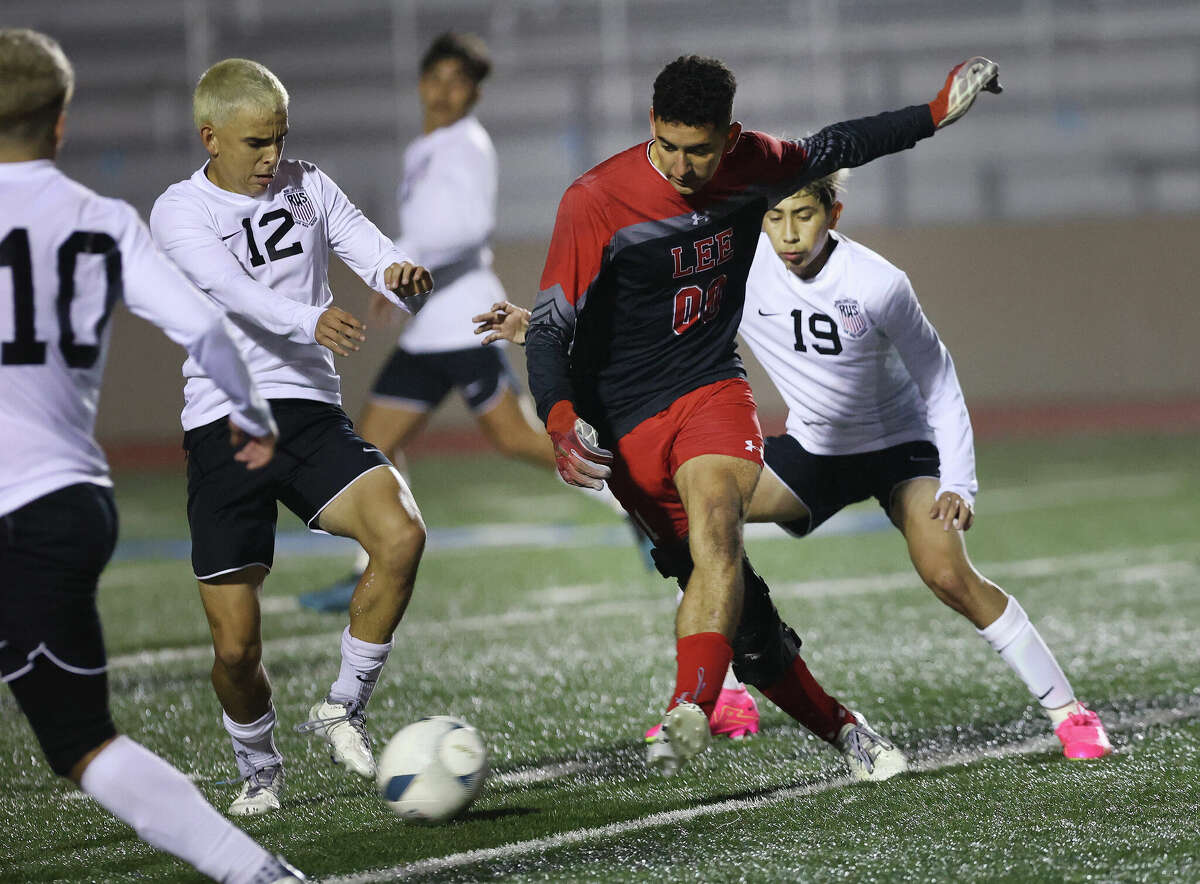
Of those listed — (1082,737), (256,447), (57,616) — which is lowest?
(1082,737)

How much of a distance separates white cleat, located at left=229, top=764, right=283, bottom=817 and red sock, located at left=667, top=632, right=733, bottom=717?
1.20m

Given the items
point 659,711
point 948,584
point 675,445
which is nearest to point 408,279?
point 675,445

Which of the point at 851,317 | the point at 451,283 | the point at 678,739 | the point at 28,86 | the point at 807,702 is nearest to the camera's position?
the point at 28,86

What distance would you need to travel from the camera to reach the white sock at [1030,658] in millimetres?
4535

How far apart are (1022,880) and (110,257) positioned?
7.49 ft

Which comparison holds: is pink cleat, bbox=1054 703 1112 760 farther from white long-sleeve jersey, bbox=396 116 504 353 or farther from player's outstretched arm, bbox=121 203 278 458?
white long-sleeve jersey, bbox=396 116 504 353

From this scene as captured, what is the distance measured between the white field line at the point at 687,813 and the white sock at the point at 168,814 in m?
0.48

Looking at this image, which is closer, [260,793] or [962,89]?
[260,793]

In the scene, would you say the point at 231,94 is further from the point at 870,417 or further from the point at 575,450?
the point at 870,417

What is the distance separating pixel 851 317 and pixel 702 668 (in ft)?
4.88

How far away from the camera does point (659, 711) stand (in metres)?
5.30

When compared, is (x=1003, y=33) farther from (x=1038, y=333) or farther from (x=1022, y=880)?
(x=1022, y=880)

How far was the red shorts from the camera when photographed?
4098mm

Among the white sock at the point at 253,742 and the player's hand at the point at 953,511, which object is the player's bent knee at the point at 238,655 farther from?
the player's hand at the point at 953,511
